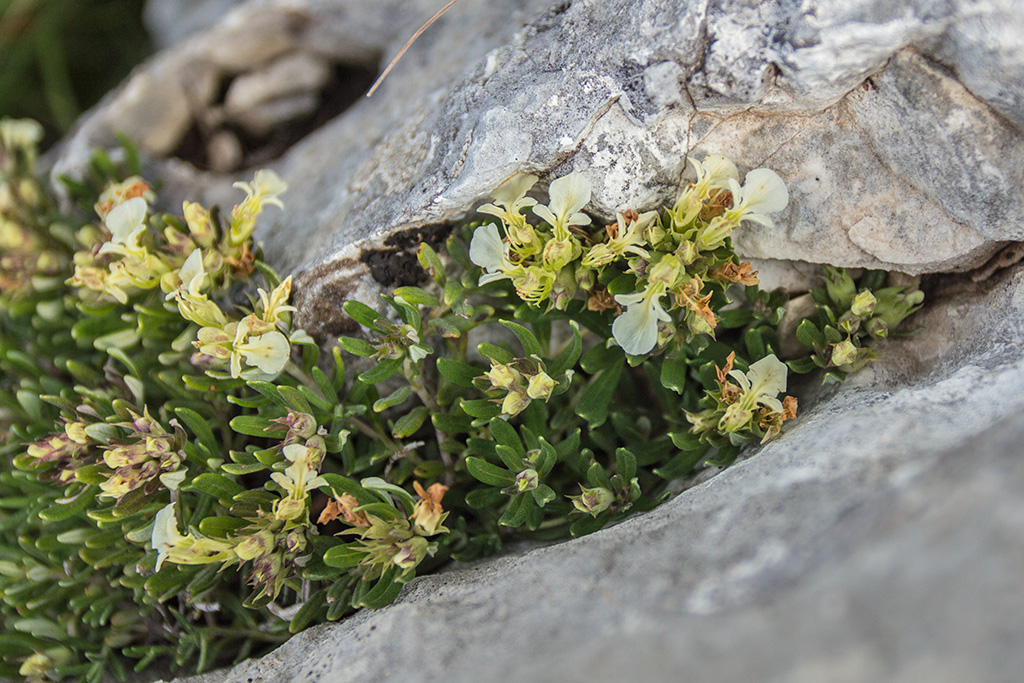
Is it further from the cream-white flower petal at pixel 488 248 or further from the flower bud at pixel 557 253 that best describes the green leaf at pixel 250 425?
the flower bud at pixel 557 253

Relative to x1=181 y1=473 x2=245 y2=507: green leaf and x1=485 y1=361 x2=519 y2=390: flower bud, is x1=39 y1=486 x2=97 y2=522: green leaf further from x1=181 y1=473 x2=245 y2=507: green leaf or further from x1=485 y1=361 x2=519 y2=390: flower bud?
x1=485 y1=361 x2=519 y2=390: flower bud

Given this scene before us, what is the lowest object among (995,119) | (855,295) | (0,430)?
(855,295)

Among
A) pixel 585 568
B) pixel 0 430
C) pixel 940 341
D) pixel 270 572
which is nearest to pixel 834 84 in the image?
pixel 940 341

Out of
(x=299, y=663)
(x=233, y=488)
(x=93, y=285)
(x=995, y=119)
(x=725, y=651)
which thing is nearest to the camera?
(x=725, y=651)

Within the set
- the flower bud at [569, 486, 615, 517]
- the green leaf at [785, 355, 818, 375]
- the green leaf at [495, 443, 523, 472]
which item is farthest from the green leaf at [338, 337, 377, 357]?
the green leaf at [785, 355, 818, 375]

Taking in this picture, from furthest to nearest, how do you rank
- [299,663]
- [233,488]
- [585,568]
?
[233,488] → [299,663] → [585,568]

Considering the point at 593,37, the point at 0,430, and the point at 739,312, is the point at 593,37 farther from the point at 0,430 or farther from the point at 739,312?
the point at 0,430

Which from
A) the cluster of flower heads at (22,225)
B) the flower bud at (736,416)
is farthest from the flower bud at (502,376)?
the cluster of flower heads at (22,225)

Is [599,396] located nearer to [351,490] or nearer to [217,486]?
[351,490]
